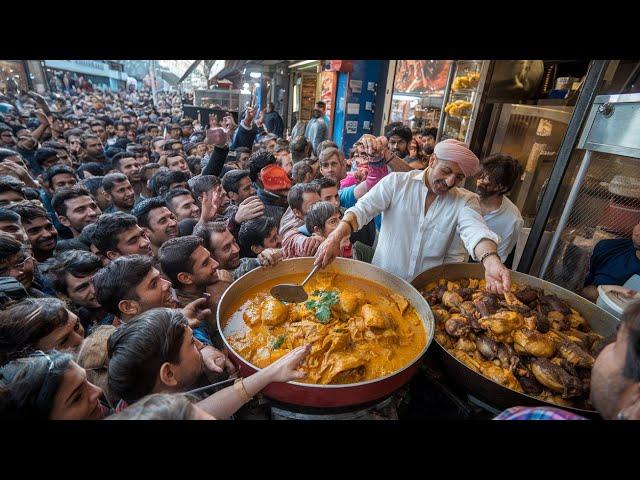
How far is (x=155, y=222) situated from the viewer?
10.4 feet

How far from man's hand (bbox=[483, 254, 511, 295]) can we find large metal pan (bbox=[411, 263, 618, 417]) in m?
0.39

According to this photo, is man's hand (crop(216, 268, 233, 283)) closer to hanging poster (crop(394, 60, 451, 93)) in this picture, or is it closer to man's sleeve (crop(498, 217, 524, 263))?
man's sleeve (crop(498, 217, 524, 263))

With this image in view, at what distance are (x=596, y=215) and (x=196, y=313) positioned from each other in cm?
323

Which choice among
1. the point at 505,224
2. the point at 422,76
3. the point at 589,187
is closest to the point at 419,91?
the point at 422,76

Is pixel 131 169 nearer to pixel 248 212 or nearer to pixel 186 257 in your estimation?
pixel 248 212

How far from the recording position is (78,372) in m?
1.29

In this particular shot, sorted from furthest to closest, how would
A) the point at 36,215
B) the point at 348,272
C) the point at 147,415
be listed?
the point at 36,215, the point at 348,272, the point at 147,415

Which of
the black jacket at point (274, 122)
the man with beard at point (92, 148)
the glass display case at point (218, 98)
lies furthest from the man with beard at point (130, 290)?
the glass display case at point (218, 98)

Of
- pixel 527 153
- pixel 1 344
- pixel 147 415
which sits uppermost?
pixel 527 153

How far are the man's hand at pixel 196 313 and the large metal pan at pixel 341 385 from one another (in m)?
0.24

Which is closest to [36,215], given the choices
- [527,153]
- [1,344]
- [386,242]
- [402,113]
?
[1,344]

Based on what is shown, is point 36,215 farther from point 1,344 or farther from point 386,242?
point 386,242

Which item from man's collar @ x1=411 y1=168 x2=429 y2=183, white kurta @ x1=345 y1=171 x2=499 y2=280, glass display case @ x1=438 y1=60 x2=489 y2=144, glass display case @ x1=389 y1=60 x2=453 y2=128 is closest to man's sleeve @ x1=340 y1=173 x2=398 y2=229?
white kurta @ x1=345 y1=171 x2=499 y2=280
